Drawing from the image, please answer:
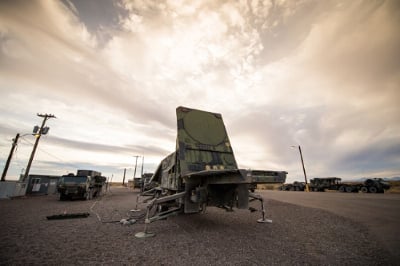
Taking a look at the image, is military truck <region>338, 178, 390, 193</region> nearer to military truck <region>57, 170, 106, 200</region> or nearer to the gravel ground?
the gravel ground

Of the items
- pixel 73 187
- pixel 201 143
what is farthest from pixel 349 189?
pixel 73 187

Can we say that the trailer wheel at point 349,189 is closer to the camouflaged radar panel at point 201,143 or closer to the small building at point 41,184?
the camouflaged radar panel at point 201,143

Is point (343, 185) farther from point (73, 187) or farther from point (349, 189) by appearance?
point (73, 187)

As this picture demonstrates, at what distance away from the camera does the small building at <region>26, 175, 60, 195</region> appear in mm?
19989

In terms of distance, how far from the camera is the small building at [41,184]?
65.6 feet

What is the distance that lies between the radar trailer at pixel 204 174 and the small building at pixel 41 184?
21565mm

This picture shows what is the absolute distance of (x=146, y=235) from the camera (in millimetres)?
4992

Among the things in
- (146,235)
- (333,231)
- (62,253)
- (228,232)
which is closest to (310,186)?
(333,231)

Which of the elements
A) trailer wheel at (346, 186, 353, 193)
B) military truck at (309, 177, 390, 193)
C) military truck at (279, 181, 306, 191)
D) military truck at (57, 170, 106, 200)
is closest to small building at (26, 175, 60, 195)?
military truck at (57, 170, 106, 200)

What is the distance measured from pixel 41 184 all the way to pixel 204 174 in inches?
1031

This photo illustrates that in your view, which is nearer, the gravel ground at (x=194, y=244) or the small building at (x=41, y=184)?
the gravel ground at (x=194, y=244)

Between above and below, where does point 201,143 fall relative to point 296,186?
above

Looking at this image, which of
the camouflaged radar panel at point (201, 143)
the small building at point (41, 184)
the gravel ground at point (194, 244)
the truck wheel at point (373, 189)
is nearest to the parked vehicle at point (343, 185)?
the truck wheel at point (373, 189)

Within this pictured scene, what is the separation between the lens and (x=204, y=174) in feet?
15.5
